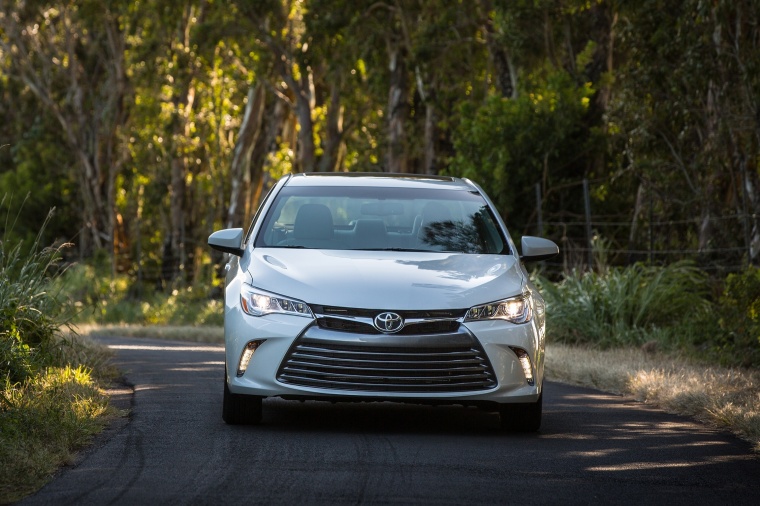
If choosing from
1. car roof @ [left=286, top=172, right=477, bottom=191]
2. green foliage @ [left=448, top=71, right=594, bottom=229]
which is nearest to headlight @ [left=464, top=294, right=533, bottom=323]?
car roof @ [left=286, top=172, right=477, bottom=191]

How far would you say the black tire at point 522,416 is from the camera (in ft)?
28.9

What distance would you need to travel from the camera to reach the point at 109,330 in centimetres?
2411

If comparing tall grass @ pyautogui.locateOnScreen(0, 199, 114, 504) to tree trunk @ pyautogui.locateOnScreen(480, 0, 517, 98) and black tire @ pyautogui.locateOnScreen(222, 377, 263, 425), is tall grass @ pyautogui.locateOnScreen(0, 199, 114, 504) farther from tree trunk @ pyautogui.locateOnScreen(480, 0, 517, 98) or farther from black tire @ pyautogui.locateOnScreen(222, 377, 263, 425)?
tree trunk @ pyautogui.locateOnScreen(480, 0, 517, 98)

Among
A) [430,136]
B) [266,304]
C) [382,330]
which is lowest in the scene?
[382,330]

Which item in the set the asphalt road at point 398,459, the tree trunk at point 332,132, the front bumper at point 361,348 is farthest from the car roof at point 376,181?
the tree trunk at point 332,132

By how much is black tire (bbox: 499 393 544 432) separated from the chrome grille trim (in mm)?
652

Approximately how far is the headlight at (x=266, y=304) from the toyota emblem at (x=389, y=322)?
1.31 feet

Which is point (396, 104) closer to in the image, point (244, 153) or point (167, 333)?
point (244, 153)

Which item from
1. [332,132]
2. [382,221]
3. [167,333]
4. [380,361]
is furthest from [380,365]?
[332,132]

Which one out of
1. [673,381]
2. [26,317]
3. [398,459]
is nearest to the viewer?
[398,459]

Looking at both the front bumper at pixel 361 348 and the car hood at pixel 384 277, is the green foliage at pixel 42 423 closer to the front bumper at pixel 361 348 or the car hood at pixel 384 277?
the front bumper at pixel 361 348

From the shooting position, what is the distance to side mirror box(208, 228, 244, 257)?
30.7 ft

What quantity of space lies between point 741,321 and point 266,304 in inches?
286

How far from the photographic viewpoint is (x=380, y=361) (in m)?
8.23
